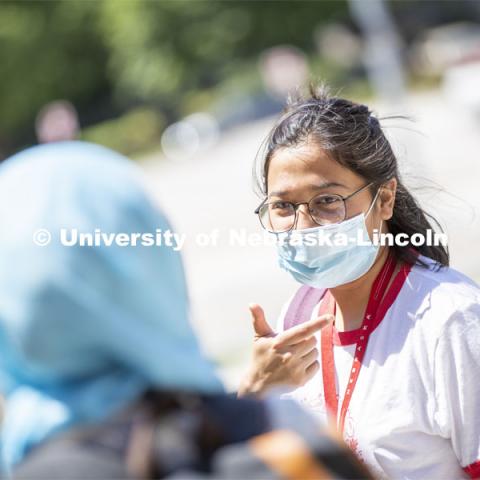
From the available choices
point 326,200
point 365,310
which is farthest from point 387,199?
point 365,310

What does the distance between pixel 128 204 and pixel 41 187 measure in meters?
0.12

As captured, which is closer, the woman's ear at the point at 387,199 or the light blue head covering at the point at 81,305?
the light blue head covering at the point at 81,305

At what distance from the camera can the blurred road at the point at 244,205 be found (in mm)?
3254

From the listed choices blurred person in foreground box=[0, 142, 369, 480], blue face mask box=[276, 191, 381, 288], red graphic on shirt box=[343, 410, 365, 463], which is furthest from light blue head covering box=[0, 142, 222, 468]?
blue face mask box=[276, 191, 381, 288]

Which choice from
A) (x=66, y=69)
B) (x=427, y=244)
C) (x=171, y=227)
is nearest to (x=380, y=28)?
(x=427, y=244)

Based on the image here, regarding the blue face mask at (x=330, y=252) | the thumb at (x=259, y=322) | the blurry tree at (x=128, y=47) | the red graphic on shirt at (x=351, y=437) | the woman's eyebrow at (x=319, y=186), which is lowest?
the red graphic on shirt at (x=351, y=437)

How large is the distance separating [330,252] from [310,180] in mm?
207

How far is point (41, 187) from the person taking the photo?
138 centimetres

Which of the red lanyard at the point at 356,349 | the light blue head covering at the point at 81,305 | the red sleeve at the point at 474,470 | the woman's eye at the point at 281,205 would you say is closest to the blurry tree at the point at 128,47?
the woman's eye at the point at 281,205

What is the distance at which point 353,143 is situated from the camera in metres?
2.35

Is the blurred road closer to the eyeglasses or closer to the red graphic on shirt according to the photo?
the eyeglasses

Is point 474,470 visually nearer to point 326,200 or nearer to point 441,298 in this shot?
point 441,298

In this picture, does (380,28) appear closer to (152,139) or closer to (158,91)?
(152,139)

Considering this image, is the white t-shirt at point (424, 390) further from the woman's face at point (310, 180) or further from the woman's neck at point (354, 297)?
the woman's face at point (310, 180)
